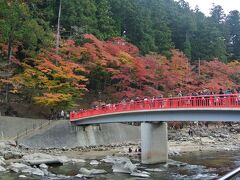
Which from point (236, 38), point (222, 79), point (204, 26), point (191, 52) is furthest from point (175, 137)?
point (236, 38)

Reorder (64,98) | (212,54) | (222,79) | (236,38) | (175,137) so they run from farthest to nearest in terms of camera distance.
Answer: (236,38) < (212,54) < (222,79) < (175,137) < (64,98)

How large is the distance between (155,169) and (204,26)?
155 ft

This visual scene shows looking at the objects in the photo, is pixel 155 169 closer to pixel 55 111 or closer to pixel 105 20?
pixel 55 111

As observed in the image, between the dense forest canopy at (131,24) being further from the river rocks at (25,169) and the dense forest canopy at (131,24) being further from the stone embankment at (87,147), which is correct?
the river rocks at (25,169)

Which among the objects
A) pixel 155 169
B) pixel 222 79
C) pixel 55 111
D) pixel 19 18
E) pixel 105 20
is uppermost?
pixel 105 20

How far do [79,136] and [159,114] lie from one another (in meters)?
11.4

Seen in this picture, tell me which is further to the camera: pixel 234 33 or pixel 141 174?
pixel 234 33

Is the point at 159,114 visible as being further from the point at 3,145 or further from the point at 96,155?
the point at 3,145

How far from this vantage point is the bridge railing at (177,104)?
18.5 metres

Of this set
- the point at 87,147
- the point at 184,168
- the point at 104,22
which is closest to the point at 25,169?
the point at 184,168

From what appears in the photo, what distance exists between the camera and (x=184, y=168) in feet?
79.3

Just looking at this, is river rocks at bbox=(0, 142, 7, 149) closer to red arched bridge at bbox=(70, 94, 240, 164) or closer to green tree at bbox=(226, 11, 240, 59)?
red arched bridge at bbox=(70, 94, 240, 164)

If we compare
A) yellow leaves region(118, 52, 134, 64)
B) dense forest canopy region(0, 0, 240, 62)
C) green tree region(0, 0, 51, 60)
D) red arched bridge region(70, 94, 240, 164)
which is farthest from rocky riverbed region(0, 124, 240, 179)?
dense forest canopy region(0, 0, 240, 62)

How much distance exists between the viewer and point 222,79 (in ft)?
159
